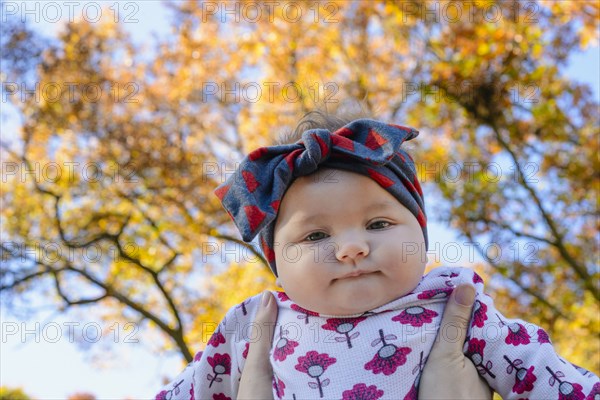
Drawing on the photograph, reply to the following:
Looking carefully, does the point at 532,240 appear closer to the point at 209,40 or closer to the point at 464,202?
the point at 464,202

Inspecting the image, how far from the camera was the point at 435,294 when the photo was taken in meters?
2.07

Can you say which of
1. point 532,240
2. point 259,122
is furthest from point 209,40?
point 532,240

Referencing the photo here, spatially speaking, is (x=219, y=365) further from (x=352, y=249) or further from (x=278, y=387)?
(x=352, y=249)

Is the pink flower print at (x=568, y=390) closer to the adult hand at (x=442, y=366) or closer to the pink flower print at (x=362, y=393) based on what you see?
the adult hand at (x=442, y=366)

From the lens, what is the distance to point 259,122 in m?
9.36

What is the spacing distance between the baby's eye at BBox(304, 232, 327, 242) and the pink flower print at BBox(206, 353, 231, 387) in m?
0.61

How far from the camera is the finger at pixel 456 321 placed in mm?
1956

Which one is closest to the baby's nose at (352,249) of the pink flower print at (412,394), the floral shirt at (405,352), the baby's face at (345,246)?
the baby's face at (345,246)

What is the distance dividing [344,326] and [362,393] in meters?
0.22

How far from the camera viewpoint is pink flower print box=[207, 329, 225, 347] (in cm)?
226

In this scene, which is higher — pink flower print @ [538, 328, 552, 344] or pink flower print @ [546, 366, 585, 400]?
pink flower print @ [538, 328, 552, 344]

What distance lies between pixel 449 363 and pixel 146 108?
7100 mm

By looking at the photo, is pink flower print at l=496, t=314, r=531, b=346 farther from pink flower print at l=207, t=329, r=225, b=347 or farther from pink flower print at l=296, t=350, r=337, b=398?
pink flower print at l=207, t=329, r=225, b=347

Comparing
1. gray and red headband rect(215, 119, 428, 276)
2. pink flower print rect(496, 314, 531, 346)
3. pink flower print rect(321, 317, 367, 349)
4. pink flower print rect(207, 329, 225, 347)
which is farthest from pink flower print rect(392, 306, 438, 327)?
pink flower print rect(207, 329, 225, 347)
